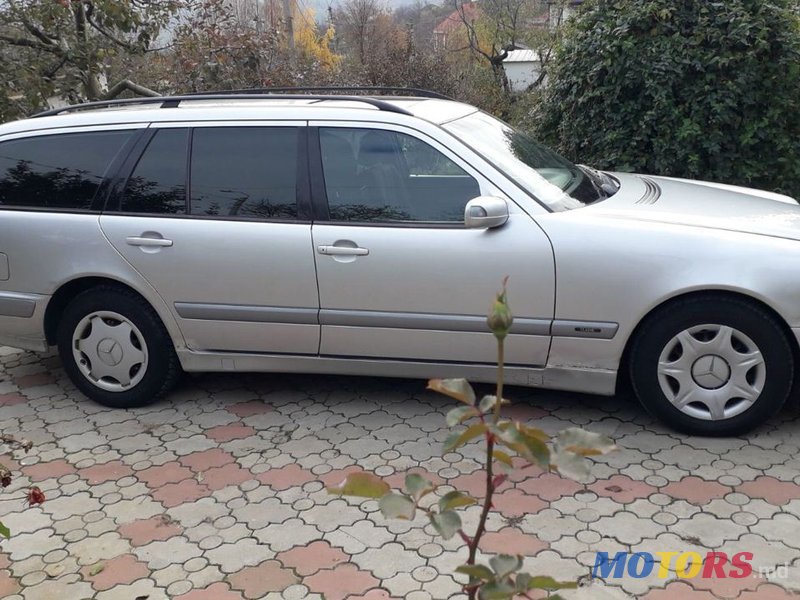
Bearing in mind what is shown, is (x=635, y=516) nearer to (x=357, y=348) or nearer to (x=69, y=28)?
(x=357, y=348)

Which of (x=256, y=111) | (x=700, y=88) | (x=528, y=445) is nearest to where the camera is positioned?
(x=528, y=445)

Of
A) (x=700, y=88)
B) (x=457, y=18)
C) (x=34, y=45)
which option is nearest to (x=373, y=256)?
(x=700, y=88)

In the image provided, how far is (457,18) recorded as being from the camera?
2878 cm

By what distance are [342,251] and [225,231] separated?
683mm

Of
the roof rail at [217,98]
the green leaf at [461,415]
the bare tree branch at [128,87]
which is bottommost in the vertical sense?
the green leaf at [461,415]

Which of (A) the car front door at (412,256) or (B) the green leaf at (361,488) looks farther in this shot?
(A) the car front door at (412,256)

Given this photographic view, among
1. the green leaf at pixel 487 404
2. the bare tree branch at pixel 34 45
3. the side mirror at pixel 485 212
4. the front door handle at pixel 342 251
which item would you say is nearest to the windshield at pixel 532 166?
the side mirror at pixel 485 212

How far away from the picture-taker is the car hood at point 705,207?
152 inches

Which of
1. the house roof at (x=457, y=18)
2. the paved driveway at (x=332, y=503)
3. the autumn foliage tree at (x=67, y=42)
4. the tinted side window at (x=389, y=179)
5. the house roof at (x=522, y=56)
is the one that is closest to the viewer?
the paved driveway at (x=332, y=503)

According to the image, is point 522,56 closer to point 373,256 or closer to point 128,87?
point 128,87

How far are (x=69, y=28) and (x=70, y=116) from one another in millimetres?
4005

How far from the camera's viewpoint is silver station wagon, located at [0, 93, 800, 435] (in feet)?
12.4

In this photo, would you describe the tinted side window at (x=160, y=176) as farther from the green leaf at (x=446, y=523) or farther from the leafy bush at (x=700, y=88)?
the leafy bush at (x=700, y=88)

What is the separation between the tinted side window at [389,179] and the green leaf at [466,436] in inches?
104
